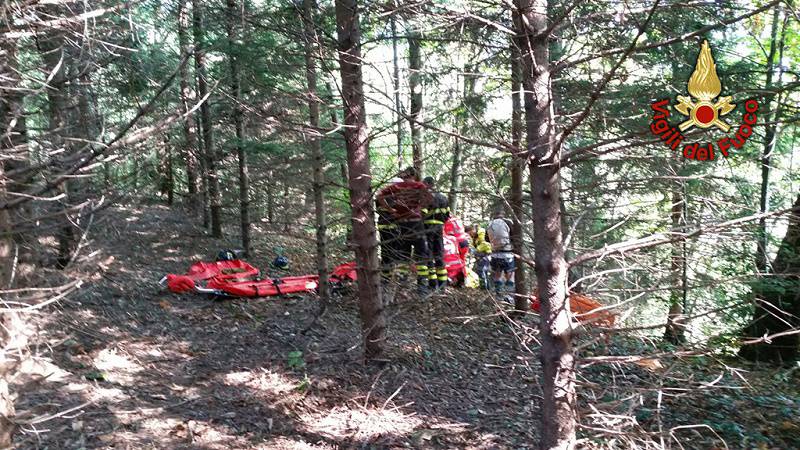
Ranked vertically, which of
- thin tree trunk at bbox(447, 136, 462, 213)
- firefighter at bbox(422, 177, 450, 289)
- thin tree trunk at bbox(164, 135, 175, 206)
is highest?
thin tree trunk at bbox(164, 135, 175, 206)

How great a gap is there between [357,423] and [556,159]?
12.2ft

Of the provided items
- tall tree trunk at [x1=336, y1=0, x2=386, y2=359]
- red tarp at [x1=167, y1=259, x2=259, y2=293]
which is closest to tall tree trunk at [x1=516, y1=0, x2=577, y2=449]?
tall tree trunk at [x1=336, y1=0, x2=386, y2=359]

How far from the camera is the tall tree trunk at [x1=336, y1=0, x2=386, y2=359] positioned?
5.92 meters

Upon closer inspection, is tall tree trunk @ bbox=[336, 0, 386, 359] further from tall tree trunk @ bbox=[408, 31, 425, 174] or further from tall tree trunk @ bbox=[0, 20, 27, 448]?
tall tree trunk @ bbox=[0, 20, 27, 448]

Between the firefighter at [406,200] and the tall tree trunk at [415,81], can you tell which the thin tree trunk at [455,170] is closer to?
the tall tree trunk at [415,81]

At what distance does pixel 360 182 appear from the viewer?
→ 6137mm

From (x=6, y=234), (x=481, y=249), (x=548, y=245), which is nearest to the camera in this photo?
(x=6, y=234)

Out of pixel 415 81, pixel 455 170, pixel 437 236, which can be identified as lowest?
pixel 437 236

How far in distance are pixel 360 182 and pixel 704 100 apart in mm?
3604

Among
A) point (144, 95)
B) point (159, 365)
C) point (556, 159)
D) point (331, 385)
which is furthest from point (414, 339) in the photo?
point (144, 95)

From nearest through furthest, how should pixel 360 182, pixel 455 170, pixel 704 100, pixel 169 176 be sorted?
pixel 704 100 → pixel 360 182 → pixel 455 170 → pixel 169 176

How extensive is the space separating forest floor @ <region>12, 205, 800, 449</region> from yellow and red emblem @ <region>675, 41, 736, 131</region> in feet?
5.75

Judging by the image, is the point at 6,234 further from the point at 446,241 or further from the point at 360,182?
the point at 446,241

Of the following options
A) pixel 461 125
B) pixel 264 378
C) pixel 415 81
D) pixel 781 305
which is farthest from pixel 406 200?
pixel 781 305
